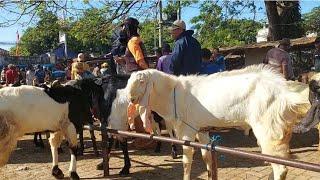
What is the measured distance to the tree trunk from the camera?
15.8m

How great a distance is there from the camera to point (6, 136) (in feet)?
17.9

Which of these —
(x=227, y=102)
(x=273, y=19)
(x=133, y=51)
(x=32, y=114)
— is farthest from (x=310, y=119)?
(x=273, y=19)

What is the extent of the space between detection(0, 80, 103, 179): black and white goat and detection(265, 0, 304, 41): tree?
36.4ft

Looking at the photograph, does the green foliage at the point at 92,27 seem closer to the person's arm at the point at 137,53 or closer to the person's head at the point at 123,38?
the person's head at the point at 123,38

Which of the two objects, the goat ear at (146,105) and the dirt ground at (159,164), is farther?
the dirt ground at (159,164)

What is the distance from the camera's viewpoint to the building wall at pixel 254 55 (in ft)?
63.5

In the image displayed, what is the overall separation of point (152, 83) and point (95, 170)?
2.35 metres

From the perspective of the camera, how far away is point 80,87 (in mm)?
6258

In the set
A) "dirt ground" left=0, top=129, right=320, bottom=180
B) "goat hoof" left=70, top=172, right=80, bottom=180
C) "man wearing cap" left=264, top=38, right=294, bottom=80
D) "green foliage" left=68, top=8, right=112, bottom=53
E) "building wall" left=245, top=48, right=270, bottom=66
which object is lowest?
"dirt ground" left=0, top=129, right=320, bottom=180

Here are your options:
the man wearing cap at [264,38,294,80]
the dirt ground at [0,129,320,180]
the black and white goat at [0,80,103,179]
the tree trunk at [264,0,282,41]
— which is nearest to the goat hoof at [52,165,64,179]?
the black and white goat at [0,80,103,179]

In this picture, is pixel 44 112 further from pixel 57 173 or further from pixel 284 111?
pixel 284 111

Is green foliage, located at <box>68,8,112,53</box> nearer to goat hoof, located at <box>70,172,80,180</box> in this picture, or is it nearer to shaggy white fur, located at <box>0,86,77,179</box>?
shaggy white fur, located at <box>0,86,77,179</box>

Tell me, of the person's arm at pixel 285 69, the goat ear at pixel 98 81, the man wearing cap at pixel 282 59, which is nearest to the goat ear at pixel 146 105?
the goat ear at pixel 98 81

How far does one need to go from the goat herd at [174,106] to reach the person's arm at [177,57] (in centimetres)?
78
